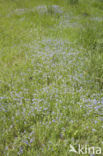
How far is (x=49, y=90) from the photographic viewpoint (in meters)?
3.88

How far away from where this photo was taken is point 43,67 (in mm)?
4953

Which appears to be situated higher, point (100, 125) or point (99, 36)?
point (99, 36)

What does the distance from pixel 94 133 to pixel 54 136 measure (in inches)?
27.6

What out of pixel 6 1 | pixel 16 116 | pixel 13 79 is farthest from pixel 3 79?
pixel 6 1

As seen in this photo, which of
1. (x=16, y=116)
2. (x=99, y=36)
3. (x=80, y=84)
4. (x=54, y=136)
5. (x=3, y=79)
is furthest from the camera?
(x=99, y=36)

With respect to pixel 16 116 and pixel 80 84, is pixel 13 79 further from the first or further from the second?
pixel 80 84

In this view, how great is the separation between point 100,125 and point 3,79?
9.30 ft

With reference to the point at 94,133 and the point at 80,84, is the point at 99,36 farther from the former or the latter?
the point at 94,133

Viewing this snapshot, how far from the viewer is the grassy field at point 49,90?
9.09ft

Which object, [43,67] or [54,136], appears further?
[43,67]

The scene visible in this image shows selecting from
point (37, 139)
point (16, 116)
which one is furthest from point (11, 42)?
point (37, 139)

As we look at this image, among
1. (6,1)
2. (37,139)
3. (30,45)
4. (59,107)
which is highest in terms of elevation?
(6,1)

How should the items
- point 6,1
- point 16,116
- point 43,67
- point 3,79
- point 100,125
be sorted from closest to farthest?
point 100,125 < point 16,116 < point 3,79 < point 43,67 < point 6,1

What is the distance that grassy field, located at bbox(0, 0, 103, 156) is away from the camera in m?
2.77
